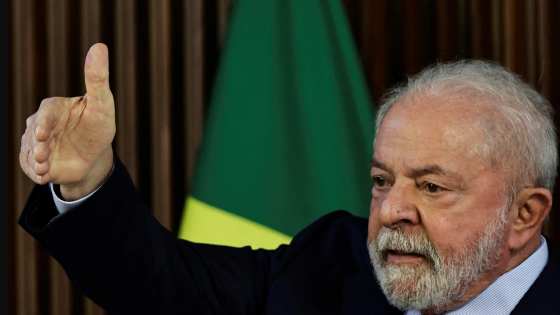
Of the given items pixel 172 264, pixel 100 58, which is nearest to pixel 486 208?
pixel 172 264

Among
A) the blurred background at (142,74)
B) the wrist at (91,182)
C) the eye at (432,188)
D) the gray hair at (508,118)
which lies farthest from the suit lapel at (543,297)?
the wrist at (91,182)

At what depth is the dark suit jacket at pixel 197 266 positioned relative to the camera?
1515mm

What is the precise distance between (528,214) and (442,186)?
0.86 feet

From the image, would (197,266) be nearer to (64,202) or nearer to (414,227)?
(64,202)

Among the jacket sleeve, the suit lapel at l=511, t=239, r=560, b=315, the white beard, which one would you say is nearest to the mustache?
the white beard

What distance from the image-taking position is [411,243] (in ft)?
5.37

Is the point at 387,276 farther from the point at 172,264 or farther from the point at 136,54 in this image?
the point at 136,54

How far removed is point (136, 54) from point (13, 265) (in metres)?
0.82

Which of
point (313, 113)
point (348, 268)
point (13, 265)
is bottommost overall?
point (13, 265)

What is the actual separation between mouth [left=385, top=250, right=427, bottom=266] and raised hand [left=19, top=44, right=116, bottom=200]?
2.28ft

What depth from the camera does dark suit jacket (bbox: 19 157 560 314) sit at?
151 centimetres

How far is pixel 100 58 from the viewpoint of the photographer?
4.31 ft

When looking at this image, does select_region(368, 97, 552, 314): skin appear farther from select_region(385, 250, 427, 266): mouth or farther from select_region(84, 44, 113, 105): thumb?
select_region(84, 44, 113, 105): thumb

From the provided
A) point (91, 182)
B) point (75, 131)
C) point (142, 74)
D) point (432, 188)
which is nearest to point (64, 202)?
point (91, 182)
